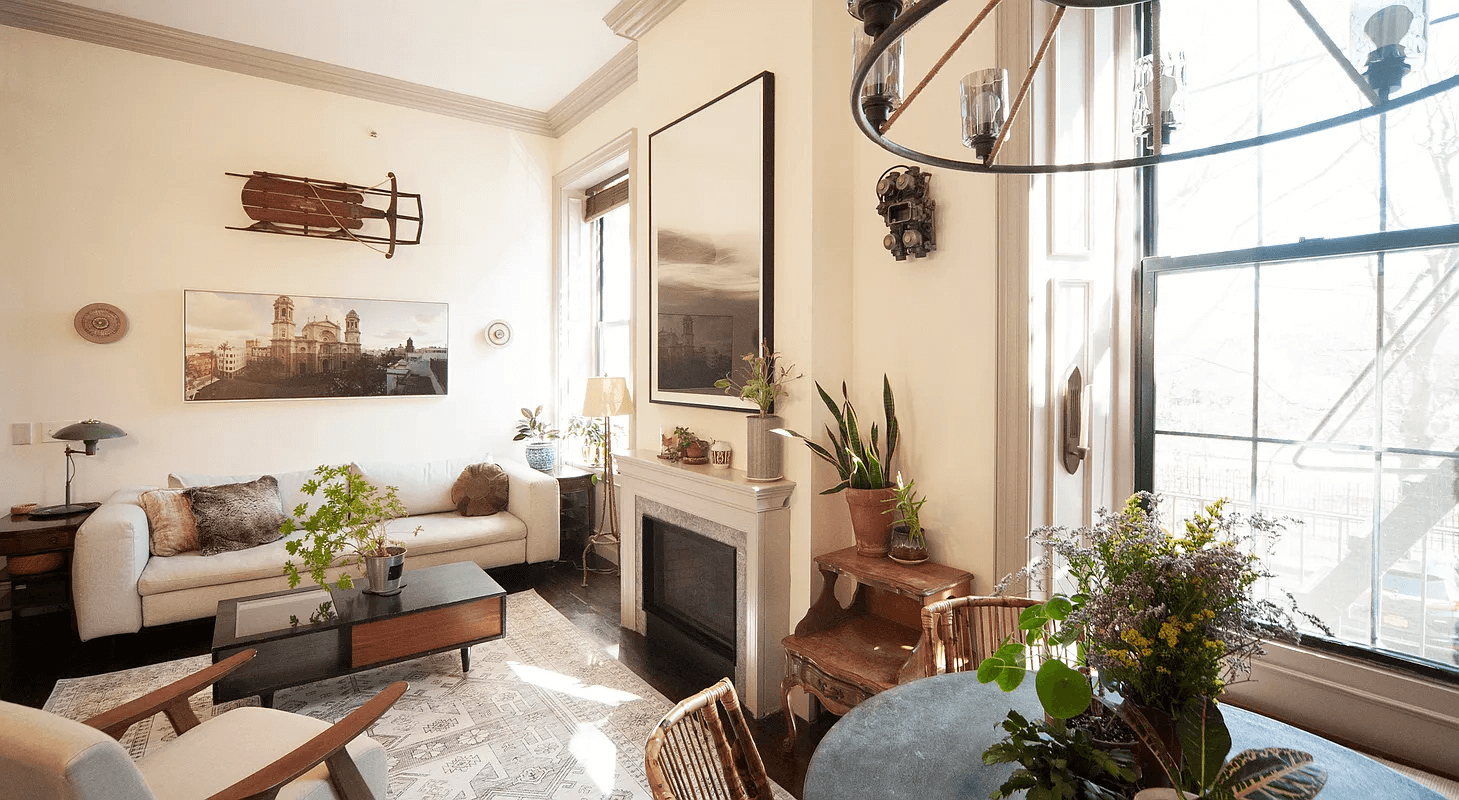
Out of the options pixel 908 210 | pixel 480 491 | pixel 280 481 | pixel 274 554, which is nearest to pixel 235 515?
pixel 274 554

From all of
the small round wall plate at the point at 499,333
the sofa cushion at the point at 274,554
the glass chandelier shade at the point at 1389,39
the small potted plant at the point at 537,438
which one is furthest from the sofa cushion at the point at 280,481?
the glass chandelier shade at the point at 1389,39

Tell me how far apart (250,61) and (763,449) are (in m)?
4.15

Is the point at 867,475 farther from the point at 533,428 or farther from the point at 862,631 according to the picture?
the point at 533,428

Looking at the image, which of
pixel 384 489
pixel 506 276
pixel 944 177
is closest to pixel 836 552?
pixel 944 177

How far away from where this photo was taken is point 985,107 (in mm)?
1325

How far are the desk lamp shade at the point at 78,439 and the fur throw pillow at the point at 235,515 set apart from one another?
1.59 ft

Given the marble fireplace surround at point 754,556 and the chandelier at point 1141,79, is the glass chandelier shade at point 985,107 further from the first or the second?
the marble fireplace surround at point 754,556

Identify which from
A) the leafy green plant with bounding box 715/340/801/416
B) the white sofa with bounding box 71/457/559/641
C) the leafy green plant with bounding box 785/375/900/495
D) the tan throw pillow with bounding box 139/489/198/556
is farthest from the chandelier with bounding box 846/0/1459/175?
the tan throw pillow with bounding box 139/489/198/556

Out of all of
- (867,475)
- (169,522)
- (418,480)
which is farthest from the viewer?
(418,480)

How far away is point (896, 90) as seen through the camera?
1.22 metres

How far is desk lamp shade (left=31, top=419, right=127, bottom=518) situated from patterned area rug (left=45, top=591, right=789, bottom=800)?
40.4 inches

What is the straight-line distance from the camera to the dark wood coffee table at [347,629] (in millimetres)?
2619

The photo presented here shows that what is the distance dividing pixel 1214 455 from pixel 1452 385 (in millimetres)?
558

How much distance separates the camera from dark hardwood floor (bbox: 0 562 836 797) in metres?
2.63
